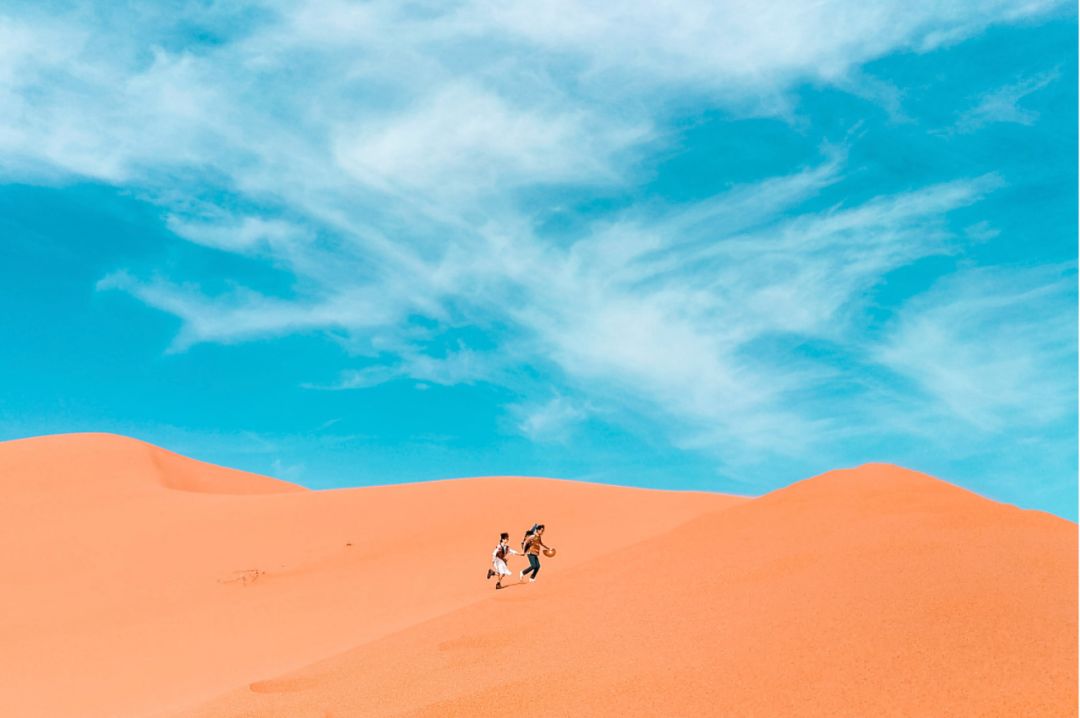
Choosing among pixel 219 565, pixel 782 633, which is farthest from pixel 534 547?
pixel 219 565

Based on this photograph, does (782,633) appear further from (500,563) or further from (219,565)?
(219,565)

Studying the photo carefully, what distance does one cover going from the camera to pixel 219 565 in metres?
20.5

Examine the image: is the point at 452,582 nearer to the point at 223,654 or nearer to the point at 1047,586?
the point at 223,654

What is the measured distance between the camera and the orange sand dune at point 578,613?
690 cm

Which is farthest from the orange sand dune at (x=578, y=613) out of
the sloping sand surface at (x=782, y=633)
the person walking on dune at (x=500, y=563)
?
the person walking on dune at (x=500, y=563)

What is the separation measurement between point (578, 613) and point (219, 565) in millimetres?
13315

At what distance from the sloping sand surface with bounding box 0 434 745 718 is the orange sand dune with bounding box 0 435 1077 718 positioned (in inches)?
3.6

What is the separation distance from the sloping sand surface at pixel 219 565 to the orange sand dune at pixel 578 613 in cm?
9

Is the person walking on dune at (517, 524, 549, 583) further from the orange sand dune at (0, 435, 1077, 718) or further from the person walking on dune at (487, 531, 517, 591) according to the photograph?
the orange sand dune at (0, 435, 1077, 718)

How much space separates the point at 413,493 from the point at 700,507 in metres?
8.64

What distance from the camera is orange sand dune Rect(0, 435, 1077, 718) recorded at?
22.6ft

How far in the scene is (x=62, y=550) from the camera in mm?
21906

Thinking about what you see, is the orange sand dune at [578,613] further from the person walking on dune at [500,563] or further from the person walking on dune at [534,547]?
the person walking on dune at [534,547]

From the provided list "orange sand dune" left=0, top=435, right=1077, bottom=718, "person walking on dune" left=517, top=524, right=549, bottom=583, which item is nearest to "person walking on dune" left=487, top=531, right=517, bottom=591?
"person walking on dune" left=517, top=524, right=549, bottom=583
